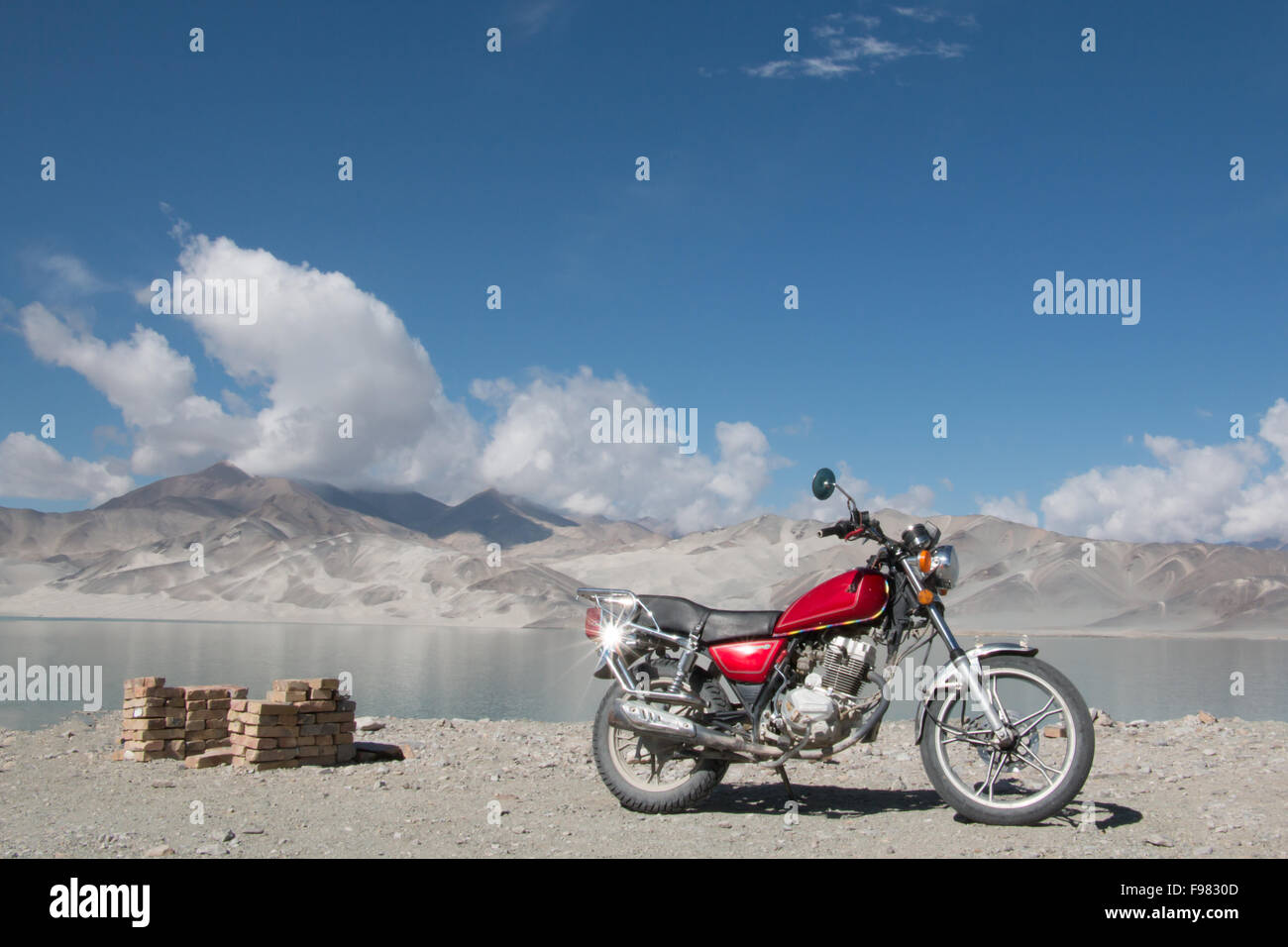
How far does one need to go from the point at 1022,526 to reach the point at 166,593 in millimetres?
137797

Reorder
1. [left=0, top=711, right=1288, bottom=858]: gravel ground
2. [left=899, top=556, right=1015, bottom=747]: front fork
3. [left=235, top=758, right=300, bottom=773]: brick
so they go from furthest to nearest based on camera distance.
Answer: [left=235, top=758, right=300, bottom=773]: brick → [left=899, top=556, right=1015, bottom=747]: front fork → [left=0, top=711, right=1288, bottom=858]: gravel ground

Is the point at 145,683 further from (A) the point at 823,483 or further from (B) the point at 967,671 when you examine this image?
(B) the point at 967,671

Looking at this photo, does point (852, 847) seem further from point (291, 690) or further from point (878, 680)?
point (291, 690)

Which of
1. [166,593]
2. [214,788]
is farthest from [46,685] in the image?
[166,593]

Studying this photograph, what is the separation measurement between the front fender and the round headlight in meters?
0.45

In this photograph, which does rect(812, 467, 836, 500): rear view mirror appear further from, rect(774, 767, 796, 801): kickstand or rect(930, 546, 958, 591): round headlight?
rect(774, 767, 796, 801): kickstand

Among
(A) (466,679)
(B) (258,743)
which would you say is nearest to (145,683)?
(B) (258,743)

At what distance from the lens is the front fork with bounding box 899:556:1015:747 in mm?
5949

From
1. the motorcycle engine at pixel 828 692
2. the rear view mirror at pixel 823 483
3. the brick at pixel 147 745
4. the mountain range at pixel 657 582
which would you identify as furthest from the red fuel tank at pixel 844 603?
the mountain range at pixel 657 582

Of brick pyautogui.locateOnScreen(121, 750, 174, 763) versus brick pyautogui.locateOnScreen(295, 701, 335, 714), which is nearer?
brick pyautogui.locateOnScreen(295, 701, 335, 714)

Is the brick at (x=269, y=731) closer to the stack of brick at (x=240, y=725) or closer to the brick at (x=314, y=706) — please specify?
the stack of brick at (x=240, y=725)

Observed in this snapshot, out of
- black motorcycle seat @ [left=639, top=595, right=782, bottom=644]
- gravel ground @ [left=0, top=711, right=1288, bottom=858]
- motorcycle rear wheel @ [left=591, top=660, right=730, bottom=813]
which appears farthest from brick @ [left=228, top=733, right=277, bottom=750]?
black motorcycle seat @ [left=639, top=595, right=782, bottom=644]
